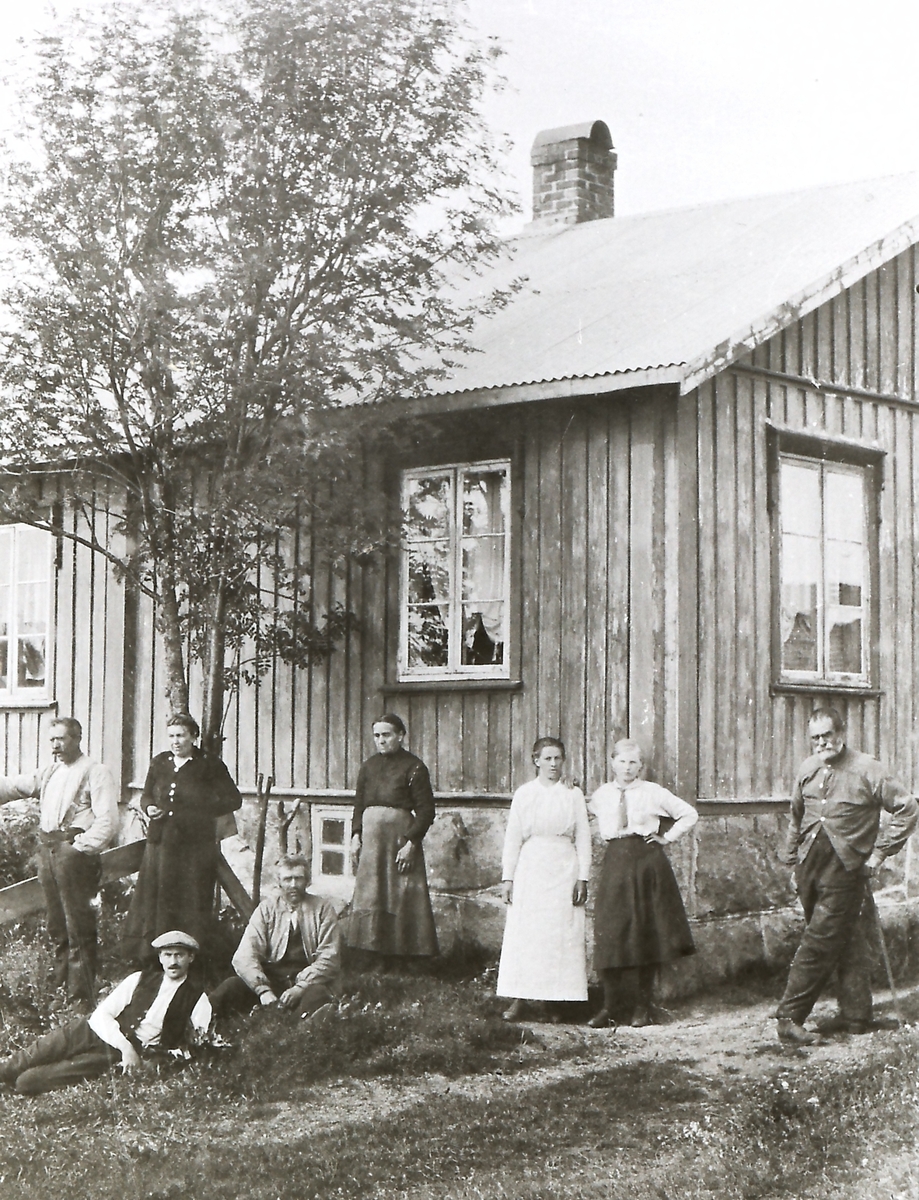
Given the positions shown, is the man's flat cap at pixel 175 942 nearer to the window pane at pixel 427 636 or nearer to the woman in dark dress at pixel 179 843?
the woman in dark dress at pixel 179 843

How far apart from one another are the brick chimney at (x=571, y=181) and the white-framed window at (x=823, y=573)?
416 centimetres

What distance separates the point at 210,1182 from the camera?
6469mm

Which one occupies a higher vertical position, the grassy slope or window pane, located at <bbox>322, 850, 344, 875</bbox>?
window pane, located at <bbox>322, 850, 344, 875</bbox>

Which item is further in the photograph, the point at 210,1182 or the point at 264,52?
the point at 264,52

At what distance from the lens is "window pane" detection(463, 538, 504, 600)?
391 inches

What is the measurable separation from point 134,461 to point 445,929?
3.57 metres

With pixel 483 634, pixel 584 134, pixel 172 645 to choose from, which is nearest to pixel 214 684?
pixel 172 645

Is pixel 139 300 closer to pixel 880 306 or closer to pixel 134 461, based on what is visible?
pixel 134 461

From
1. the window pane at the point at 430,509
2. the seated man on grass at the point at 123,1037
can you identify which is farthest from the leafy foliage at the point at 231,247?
the seated man on grass at the point at 123,1037

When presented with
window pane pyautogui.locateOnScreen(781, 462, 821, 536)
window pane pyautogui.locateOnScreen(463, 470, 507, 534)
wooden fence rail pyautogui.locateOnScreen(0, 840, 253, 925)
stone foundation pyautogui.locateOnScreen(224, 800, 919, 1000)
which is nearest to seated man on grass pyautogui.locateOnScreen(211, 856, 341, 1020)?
wooden fence rail pyautogui.locateOnScreen(0, 840, 253, 925)

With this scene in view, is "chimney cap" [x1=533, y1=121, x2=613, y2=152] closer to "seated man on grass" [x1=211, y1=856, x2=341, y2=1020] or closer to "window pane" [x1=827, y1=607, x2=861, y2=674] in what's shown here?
"window pane" [x1=827, y1=607, x2=861, y2=674]

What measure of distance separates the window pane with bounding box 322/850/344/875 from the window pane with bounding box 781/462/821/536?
369cm

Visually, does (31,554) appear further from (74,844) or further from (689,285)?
(689,285)

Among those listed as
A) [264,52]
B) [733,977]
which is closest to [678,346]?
[264,52]
